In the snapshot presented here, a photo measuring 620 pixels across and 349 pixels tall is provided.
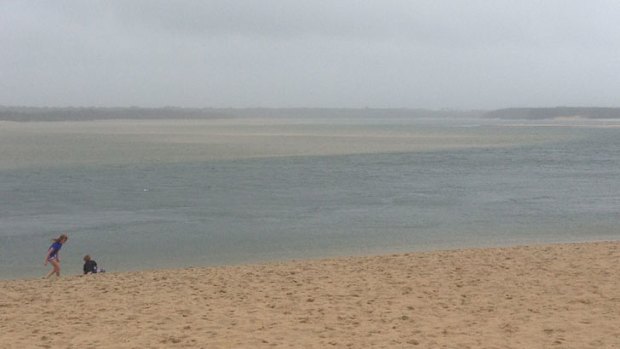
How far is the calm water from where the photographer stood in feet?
63.8

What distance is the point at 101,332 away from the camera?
9594 millimetres

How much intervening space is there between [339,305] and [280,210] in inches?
622

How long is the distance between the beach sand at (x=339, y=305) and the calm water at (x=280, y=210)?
3913 millimetres

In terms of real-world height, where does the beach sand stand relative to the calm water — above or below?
above

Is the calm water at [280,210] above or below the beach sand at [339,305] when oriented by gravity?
below

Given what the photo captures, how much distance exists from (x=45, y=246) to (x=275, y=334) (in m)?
12.2

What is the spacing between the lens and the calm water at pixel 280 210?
1944cm

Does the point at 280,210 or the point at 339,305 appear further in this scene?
the point at 280,210

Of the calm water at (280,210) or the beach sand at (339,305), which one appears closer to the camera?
the beach sand at (339,305)

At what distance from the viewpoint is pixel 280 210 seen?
87.5 ft

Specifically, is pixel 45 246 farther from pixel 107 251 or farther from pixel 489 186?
pixel 489 186

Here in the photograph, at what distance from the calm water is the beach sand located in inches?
154

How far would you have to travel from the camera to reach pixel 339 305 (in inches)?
431

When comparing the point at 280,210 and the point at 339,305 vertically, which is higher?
the point at 339,305
